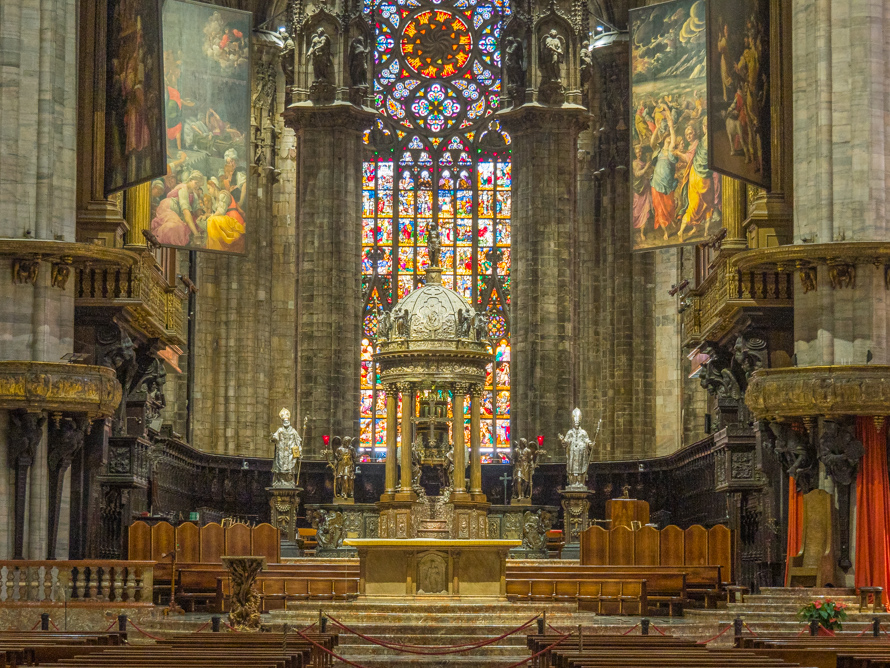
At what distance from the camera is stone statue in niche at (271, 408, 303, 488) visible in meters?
32.0

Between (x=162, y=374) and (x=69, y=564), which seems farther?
(x=162, y=374)

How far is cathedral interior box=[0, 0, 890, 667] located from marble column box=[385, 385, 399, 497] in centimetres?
20

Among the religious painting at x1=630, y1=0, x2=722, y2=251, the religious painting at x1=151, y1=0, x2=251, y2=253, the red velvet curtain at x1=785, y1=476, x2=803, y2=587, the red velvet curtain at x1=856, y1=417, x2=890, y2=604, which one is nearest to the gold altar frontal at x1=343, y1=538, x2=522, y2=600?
the red velvet curtain at x1=785, y1=476, x2=803, y2=587

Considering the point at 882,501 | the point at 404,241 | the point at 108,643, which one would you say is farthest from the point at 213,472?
the point at 108,643

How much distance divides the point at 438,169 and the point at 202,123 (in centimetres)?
1398

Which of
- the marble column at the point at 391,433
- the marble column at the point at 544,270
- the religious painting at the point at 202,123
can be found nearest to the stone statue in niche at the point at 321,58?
the marble column at the point at 544,270

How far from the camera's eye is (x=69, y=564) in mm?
19578

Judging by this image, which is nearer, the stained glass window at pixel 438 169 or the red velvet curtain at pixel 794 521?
the red velvet curtain at pixel 794 521

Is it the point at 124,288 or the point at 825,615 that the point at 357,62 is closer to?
the point at 124,288

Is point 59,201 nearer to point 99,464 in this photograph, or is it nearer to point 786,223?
point 99,464

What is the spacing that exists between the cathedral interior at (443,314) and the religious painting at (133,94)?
58mm

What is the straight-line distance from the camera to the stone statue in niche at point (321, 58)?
38.8 meters

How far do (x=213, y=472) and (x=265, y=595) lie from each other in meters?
13.3

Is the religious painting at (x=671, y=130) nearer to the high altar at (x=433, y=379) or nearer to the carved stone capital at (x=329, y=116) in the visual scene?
the high altar at (x=433, y=379)
